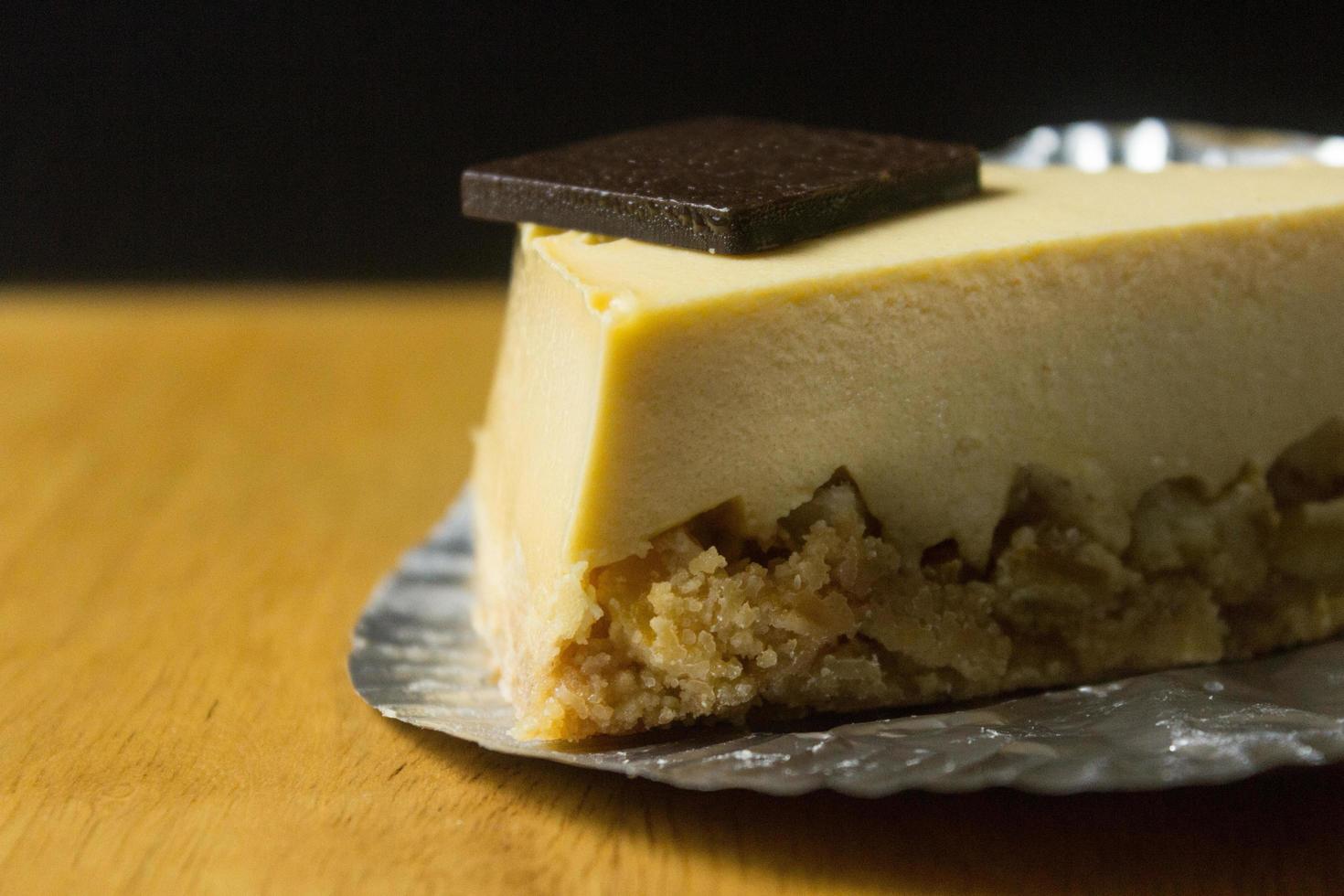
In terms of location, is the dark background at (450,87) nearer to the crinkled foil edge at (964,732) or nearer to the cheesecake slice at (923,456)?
the cheesecake slice at (923,456)

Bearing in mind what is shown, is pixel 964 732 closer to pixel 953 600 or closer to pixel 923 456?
pixel 953 600

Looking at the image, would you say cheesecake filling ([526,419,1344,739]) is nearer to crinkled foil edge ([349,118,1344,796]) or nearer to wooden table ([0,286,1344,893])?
crinkled foil edge ([349,118,1344,796])

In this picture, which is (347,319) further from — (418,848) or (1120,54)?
(418,848)

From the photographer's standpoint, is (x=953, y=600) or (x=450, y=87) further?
(x=450, y=87)

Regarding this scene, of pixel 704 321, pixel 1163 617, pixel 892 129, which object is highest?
pixel 892 129

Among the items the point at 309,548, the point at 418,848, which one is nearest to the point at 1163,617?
the point at 418,848

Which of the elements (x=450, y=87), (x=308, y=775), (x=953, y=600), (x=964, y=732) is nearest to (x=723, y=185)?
(x=953, y=600)

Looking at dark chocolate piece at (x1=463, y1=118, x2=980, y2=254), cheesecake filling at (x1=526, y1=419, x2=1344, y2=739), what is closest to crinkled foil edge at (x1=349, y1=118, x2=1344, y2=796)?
cheesecake filling at (x1=526, y1=419, x2=1344, y2=739)
